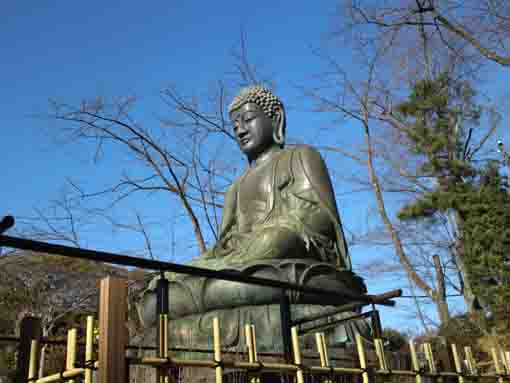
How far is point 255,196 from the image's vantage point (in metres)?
5.84

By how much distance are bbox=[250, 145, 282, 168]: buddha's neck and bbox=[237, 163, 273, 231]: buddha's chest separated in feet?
0.50

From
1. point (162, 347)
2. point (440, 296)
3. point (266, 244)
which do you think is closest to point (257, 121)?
point (266, 244)

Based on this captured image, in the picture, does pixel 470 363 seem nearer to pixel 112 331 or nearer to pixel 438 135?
pixel 112 331

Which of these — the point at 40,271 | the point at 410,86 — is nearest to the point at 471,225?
the point at 410,86

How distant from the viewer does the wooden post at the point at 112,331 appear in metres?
1.64

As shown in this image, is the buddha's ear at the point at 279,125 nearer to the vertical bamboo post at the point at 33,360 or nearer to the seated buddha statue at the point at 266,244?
the seated buddha statue at the point at 266,244

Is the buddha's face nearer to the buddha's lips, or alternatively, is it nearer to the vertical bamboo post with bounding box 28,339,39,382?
the buddha's lips

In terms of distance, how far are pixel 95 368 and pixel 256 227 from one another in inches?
148

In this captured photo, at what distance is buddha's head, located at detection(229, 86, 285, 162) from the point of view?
6.16 meters

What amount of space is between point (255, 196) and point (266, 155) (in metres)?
0.58

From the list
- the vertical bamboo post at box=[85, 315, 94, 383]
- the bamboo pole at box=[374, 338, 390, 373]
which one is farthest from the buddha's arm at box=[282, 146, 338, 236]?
the vertical bamboo post at box=[85, 315, 94, 383]

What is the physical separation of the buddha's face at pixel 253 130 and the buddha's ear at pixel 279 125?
0.06m

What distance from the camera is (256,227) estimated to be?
5.43 metres

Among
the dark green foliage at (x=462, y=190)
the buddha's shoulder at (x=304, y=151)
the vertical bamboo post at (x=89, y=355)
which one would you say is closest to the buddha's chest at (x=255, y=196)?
the buddha's shoulder at (x=304, y=151)
